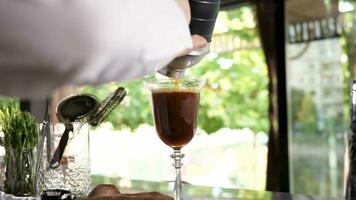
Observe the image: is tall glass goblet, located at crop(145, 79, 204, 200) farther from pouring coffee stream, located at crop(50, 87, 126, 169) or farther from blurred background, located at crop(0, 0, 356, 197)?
blurred background, located at crop(0, 0, 356, 197)

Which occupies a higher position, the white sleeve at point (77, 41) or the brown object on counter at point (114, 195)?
the white sleeve at point (77, 41)

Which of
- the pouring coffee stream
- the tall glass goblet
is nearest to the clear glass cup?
the pouring coffee stream

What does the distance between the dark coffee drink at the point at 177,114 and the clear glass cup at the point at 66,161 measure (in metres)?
0.22

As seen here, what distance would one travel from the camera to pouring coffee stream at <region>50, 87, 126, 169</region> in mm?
1362

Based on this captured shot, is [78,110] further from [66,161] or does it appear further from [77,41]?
[77,41]

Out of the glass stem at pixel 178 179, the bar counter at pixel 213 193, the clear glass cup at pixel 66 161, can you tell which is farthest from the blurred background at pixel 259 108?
the glass stem at pixel 178 179

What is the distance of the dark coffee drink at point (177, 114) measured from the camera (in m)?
1.31

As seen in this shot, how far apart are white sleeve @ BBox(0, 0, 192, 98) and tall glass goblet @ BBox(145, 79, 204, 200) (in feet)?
2.54

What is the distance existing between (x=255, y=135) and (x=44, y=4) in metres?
3.83

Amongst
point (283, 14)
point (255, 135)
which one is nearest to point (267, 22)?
point (283, 14)

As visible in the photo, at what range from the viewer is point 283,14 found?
3953mm

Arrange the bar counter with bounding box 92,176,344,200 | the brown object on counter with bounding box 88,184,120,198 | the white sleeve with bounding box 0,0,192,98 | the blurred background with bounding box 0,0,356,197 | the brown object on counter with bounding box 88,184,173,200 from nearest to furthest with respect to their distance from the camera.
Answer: the white sleeve with bounding box 0,0,192,98 → the brown object on counter with bounding box 88,184,173,200 → the brown object on counter with bounding box 88,184,120,198 → the bar counter with bounding box 92,176,344,200 → the blurred background with bounding box 0,0,356,197

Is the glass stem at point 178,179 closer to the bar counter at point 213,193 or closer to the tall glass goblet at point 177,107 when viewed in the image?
the tall glass goblet at point 177,107

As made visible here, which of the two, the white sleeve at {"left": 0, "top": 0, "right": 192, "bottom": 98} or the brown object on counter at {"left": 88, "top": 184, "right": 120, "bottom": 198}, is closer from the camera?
the white sleeve at {"left": 0, "top": 0, "right": 192, "bottom": 98}
